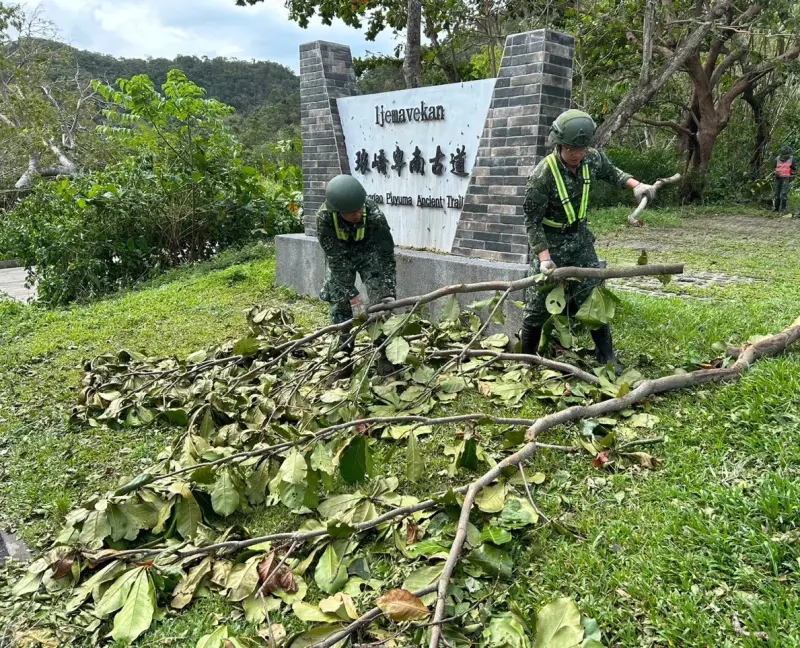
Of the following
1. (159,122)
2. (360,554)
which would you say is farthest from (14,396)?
(159,122)

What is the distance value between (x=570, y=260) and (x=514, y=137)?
5.03 ft

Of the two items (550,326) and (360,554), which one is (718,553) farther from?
(550,326)

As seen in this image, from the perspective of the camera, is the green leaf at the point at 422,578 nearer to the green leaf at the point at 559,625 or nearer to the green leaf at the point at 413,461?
the green leaf at the point at 559,625

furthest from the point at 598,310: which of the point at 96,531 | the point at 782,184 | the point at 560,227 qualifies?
the point at 782,184

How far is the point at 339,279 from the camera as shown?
4785mm

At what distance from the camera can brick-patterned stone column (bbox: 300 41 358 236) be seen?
24.2ft

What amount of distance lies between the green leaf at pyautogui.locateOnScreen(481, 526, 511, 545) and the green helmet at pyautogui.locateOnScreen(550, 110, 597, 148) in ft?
7.35

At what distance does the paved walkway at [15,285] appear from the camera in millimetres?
11977

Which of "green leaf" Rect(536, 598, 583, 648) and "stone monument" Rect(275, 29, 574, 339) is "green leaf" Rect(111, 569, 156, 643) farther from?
"stone monument" Rect(275, 29, 574, 339)

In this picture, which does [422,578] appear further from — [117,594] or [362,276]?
[362,276]

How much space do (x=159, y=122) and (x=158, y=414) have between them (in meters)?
7.18

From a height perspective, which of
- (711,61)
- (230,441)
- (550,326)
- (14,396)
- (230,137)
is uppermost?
(711,61)

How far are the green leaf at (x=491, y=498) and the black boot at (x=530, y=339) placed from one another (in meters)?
1.58

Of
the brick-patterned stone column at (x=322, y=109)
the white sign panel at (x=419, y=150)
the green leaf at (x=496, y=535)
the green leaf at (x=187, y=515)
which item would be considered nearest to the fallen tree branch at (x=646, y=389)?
the green leaf at (x=496, y=535)
